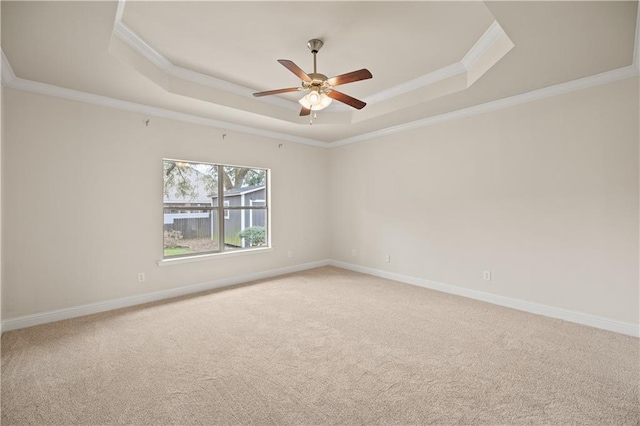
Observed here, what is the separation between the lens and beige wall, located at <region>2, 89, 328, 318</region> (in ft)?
10.3

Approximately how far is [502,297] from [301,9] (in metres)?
3.90

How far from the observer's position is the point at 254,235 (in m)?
5.28

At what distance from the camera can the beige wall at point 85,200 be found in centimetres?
313

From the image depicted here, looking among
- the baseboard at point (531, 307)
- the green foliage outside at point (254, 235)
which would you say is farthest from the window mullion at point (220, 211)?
the baseboard at point (531, 307)

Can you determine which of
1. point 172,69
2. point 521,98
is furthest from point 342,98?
point 521,98

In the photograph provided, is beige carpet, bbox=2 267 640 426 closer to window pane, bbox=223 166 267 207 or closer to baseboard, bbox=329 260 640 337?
baseboard, bbox=329 260 640 337

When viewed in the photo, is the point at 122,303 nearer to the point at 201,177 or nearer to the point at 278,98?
the point at 201,177

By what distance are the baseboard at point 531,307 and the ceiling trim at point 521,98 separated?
2379 millimetres

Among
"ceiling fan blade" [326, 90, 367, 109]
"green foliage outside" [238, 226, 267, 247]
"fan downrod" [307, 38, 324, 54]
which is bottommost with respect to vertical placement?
"green foliage outside" [238, 226, 267, 247]

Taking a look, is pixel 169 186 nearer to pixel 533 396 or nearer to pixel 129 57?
pixel 129 57

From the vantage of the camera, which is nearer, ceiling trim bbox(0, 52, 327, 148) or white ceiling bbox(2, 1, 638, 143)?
white ceiling bbox(2, 1, 638, 143)

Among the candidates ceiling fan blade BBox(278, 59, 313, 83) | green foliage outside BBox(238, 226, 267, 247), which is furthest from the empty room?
green foliage outside BBox(238, 226, 267, 247)

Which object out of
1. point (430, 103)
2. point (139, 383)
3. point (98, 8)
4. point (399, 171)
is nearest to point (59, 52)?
point (98, 8)

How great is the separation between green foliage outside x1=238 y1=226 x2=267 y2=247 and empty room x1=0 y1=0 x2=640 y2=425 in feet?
0.45
